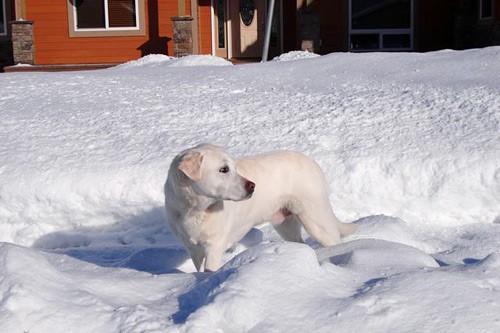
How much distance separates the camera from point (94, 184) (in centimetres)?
629

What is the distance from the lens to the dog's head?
13.5 ft

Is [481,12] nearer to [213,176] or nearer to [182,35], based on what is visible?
[182,35]

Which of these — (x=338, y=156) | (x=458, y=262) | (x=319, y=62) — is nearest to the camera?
(x=458, y=262)

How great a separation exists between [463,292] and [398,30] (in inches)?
674

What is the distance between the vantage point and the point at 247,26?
64.7 ft

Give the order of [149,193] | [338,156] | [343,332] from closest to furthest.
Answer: [343,332] → [149,193] → [338,156]

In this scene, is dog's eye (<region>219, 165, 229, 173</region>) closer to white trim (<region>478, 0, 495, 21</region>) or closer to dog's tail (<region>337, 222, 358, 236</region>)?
dog's tail (<region>337, 222, 358, 236</region>)

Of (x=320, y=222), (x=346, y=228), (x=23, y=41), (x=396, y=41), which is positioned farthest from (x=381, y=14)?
(x=320, y=222)

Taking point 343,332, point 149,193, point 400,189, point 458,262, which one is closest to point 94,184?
point 149,193

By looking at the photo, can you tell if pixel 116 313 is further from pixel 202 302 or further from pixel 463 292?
pixel 463 292

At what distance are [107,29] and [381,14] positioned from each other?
7.70 metres

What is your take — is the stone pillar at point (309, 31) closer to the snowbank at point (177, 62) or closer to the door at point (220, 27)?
the door at point (220, 27)

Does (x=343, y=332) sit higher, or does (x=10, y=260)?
(x=10, y=260)

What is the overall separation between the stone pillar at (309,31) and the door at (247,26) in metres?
2.08
